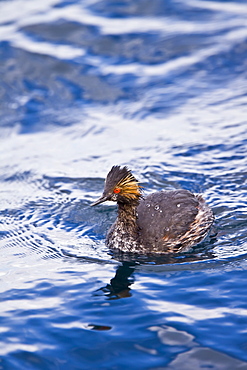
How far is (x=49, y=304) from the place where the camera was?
835cm

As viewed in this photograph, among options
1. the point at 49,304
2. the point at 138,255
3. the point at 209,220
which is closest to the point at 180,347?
the point at 49,304

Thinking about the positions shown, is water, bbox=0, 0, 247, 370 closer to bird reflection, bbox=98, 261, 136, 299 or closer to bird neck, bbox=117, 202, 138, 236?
bird reflection, bbox=98, 261, 136, 299

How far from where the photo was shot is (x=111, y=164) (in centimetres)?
1329

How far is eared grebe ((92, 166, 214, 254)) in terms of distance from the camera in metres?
9.98

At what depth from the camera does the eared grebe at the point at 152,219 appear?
998cm

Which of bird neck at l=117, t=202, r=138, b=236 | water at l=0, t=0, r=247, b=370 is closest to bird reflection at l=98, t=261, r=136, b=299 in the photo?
water at l=0, t=0, r=247, b=370

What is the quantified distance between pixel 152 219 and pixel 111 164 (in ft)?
10.7

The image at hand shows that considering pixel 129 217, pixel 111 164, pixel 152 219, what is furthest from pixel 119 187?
pixel 111 164

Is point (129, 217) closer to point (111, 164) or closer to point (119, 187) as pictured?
point (119, 187)

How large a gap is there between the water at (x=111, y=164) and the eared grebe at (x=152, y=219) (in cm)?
29

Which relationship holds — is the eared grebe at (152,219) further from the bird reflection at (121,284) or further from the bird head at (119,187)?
the bird reflection at (121,284)

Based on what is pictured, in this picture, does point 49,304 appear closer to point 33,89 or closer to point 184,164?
point 184,164

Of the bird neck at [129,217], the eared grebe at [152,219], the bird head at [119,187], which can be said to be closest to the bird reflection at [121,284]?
the eared grebe at [152,219]

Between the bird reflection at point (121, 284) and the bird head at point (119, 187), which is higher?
the bird head at point (119, 187)
